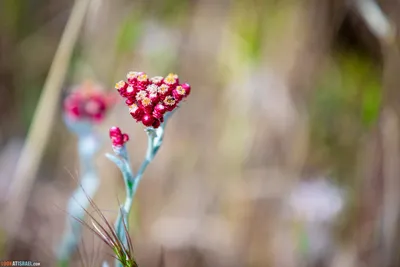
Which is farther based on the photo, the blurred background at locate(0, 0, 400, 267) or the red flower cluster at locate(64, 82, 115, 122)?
the blurred background at locate(0, 0, 400, 267)

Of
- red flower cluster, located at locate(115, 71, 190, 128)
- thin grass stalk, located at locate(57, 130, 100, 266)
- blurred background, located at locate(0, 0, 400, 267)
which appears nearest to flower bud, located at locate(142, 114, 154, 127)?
red flower cluster, located at locate(115, 71, 190, 128)

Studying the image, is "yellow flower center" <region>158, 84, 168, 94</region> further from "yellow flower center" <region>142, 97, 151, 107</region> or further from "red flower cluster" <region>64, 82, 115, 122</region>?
"red flower cluster" <region>64, 82, 115, 122</region>

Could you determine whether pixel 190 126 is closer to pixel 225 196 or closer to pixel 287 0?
pixel 225 196

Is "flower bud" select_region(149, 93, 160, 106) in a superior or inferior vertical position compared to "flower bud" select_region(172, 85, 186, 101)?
inferior

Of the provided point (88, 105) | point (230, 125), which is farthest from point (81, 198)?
point (230, 125)

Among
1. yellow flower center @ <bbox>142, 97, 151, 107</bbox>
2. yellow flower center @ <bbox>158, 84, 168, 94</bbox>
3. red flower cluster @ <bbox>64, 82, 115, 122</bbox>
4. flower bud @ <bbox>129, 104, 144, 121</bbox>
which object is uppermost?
red flower cluster @ <bbox>64, 82, 115, 122</bbox>

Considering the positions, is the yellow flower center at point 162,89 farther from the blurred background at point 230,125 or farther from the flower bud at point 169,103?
the blurred background at point 230,125

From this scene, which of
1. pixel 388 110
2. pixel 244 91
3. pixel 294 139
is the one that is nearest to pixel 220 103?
A: pixel 244 91
